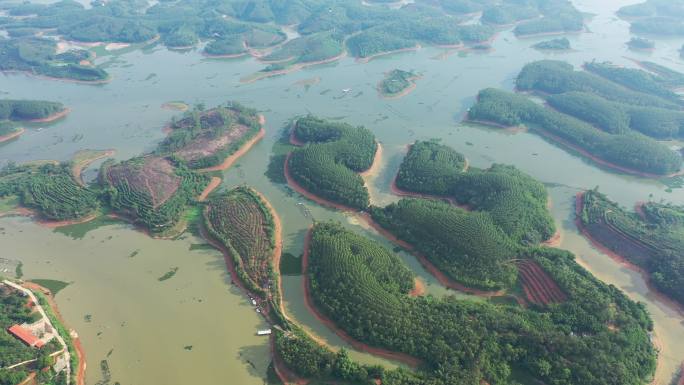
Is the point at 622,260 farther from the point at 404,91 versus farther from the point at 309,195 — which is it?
the point at 404,91

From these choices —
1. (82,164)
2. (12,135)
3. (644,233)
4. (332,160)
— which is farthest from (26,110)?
(644,233)

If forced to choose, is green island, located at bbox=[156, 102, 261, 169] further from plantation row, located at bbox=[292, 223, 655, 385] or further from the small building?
the small building

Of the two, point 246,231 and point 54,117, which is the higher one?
point 54,117

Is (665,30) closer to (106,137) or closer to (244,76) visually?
(244,76)

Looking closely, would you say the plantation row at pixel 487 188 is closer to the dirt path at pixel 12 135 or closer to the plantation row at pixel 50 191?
the plantation row at pixel 50 191

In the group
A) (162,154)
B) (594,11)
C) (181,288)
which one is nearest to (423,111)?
(162,154)
